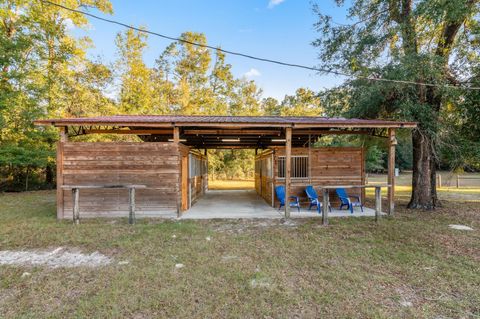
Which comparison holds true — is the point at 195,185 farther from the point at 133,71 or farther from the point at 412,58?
the point at 133,71

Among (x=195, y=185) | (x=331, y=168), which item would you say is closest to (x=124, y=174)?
(x=195, y=185)

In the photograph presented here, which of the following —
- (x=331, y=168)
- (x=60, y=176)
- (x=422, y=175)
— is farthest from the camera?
(x=331, y=168)

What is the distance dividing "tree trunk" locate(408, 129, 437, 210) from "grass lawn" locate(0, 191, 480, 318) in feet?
7.31

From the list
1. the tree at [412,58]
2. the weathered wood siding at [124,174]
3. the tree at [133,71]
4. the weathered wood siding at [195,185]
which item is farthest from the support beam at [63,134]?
the tree at [133,71]

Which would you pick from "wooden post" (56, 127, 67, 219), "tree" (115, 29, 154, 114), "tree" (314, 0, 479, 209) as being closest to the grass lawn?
"wooden post" (56, 127, 67, 219)

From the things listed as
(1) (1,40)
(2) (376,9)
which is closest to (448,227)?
(2) (376,9)

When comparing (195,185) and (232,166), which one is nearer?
(195,185)

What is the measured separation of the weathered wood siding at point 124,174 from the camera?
21.9 ft

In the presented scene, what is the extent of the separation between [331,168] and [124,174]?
619 cm

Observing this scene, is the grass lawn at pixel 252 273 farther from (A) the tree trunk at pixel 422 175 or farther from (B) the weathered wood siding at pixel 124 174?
(A) the tree trunk at pixel 422 175

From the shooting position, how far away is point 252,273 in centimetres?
336

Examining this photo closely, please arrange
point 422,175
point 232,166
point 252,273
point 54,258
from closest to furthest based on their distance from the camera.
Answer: point 252,273 < point 54,258 < point 422,175 < point 232,166

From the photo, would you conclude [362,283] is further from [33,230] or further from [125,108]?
[125,108]

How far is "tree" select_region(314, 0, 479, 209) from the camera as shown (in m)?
6.84
